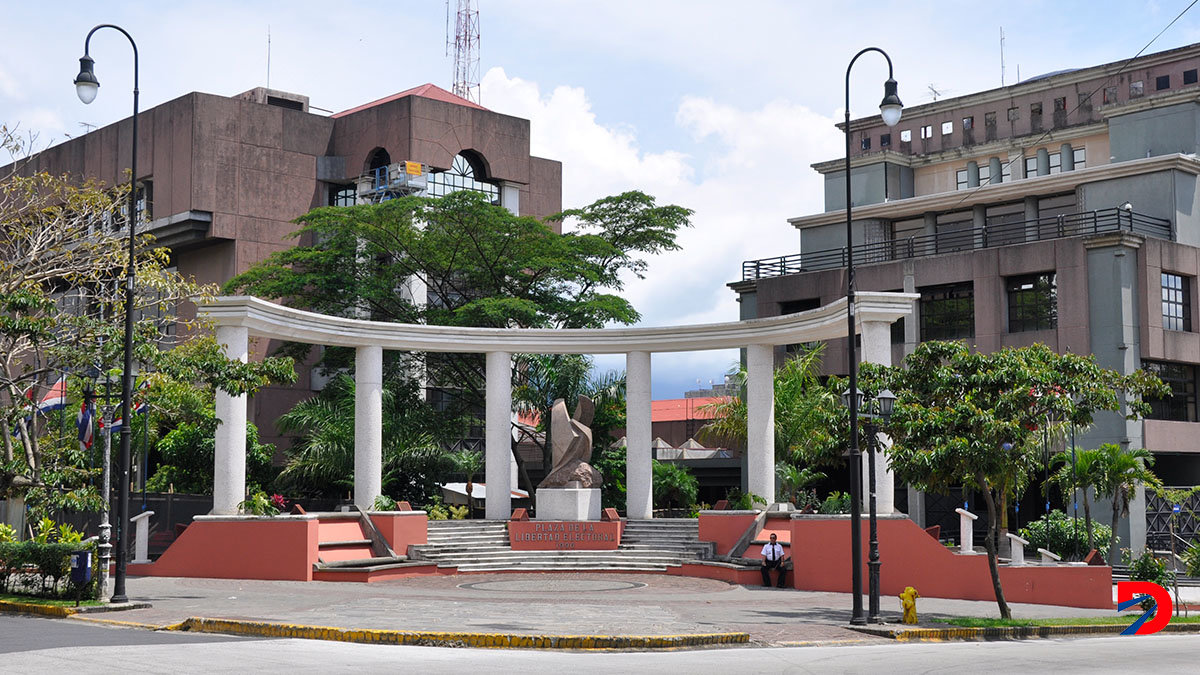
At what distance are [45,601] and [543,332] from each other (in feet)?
58.0

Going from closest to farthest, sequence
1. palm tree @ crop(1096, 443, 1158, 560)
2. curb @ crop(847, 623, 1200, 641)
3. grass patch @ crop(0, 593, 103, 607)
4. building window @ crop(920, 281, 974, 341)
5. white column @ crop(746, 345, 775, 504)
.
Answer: curb @ crop(847, 623, 1200, 641), grass patch @ crop(0, 593, 103, 607), white column @ crop(746, 345, 775, 504), palm tree @ crop(1096, 443, 1158, 560), building window @ crop(920, 281, 974, 341)

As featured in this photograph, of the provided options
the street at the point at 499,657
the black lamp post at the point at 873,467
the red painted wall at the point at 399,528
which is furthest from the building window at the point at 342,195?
the street at the point at 499,657

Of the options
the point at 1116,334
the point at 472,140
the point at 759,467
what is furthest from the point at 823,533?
the point at 472,140

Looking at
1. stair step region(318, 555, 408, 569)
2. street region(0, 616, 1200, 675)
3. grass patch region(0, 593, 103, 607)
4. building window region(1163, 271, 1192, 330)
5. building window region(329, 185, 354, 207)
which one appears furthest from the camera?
building window region(329, 185, 354, 207)

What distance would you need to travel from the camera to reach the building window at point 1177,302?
146 ft

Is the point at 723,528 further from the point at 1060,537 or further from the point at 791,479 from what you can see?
the point at 1060,537

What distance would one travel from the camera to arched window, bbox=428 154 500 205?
5999cm

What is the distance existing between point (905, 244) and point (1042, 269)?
12636 millimetres

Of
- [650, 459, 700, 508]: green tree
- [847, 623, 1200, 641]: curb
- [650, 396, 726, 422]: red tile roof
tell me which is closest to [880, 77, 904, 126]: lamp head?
[847, 623, 1200, 641]: curb

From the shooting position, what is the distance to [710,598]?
26.0m

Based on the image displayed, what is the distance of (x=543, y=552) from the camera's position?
3428 centimetres

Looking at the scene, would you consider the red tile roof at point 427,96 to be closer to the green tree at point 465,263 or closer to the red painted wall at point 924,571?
the green tree at point 465,263

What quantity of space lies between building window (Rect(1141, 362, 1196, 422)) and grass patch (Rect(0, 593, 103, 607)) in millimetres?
37252

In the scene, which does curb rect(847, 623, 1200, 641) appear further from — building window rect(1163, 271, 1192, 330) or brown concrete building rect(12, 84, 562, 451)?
brown concrete building rect(12, 84, 562, 451)
